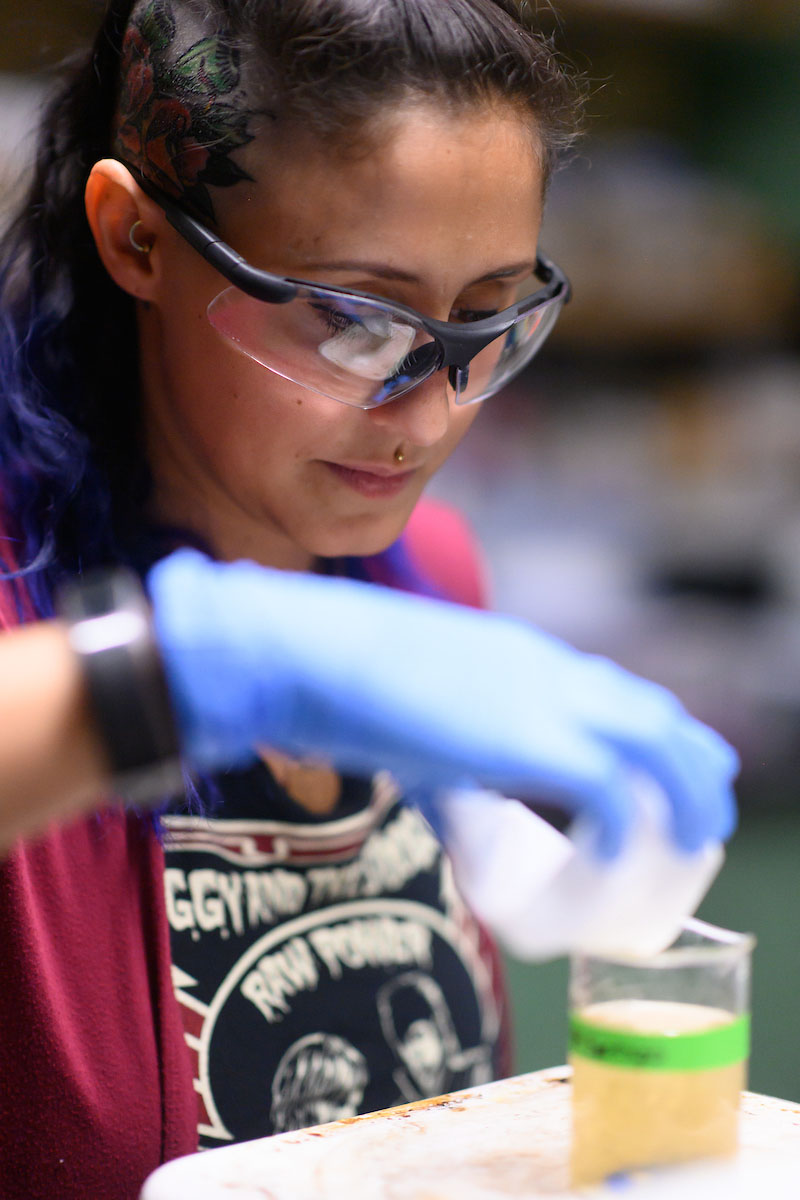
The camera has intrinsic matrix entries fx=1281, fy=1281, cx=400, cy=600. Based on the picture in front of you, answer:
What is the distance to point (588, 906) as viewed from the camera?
72cm

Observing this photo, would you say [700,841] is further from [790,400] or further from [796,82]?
[796,82]

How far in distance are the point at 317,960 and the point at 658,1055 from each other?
490 mm

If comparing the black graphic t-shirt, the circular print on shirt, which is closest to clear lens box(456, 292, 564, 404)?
the black graphic t-shirt

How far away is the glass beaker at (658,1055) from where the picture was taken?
739mm

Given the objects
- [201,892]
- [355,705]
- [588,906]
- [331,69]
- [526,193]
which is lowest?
[201,892]

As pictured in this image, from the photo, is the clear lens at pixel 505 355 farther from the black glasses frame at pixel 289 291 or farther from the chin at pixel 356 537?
the chin at pixel 356 537

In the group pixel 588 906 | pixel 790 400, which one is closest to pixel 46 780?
pixel 588 906

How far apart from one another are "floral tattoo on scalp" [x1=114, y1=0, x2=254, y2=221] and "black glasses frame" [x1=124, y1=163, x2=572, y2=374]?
0.02m

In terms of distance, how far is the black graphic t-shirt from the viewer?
107cm

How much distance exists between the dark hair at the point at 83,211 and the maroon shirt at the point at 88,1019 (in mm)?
120

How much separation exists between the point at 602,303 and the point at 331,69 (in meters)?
1.75

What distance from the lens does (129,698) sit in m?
0.64

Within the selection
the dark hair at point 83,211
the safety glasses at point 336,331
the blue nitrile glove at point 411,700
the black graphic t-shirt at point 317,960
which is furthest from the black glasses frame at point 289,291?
the black graphic t-shirt at point 317,960

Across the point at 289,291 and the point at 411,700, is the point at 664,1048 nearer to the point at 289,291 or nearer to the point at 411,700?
the point at 411,700
